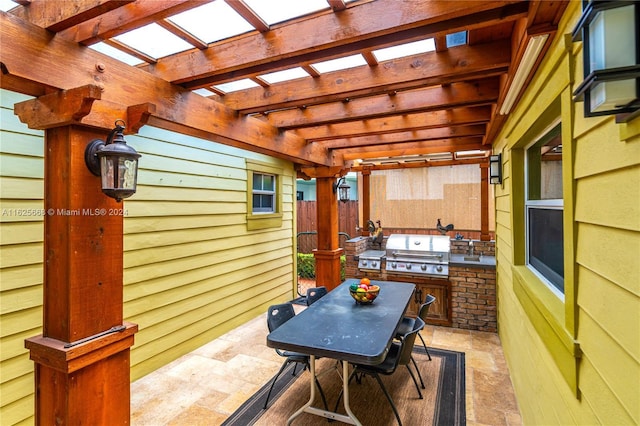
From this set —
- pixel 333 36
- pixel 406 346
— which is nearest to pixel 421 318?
pixel 406 346

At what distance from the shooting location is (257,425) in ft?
7.87

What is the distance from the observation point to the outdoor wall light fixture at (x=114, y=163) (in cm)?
169

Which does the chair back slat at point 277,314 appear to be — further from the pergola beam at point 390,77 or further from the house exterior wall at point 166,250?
the pergola beam at point 390,77

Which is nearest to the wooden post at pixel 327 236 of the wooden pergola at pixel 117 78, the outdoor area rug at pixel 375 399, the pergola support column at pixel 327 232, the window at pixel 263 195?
the pergola support column at pixel 327 232

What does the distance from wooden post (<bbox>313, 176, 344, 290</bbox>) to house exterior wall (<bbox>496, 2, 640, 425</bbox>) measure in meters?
3.41

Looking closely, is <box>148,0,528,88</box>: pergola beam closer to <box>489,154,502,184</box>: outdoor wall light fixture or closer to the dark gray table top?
the dark gray table top

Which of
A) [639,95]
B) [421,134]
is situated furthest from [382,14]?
[421,134]

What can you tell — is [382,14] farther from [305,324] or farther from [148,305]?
[148,305]

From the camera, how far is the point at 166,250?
337 centimetres

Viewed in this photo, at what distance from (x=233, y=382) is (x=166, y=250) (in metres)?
1.50

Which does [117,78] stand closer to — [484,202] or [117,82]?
[117,82]

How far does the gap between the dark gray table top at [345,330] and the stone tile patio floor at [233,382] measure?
919 mm

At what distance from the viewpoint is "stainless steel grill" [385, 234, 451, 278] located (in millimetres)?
4461

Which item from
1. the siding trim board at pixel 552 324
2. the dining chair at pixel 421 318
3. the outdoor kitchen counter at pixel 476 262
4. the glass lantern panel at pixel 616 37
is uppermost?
the glass lantern panel at pixel 616 37
